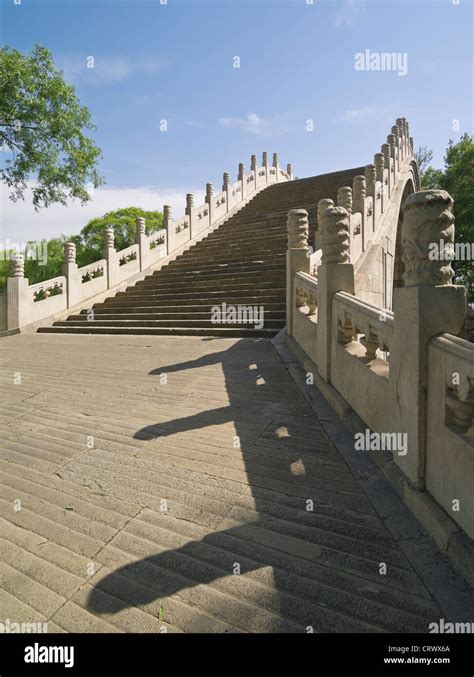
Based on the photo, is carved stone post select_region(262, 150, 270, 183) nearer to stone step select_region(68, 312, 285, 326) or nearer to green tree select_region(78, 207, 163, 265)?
green tree select_region(78, 207, 163, 265)

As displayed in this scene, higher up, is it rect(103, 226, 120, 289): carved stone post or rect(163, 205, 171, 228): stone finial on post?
rect(163, 205, 171, 228): stone finial on post

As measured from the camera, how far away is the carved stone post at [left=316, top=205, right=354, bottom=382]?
4238 mm

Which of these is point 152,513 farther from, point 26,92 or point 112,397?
point 26,92

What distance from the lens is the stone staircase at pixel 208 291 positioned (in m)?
9.41

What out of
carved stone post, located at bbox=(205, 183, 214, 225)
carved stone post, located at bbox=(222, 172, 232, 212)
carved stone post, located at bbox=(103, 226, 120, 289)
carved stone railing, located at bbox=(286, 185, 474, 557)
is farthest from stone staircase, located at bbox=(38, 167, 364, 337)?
carved stone railing, located at bbox=(286, 185, 474, 557)

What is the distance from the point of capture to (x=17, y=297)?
35.1ft

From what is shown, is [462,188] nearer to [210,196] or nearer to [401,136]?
[401,136]

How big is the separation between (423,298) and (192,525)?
1908 mm

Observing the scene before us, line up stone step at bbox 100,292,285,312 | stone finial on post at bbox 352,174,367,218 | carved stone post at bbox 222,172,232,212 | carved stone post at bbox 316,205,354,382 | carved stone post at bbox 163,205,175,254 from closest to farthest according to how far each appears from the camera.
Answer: carved stone post at bbox 316,205,354,382, stone step at bbox 100,292,285,312, stone finial on post at bbox 352,174,367,218, carved stone post at bbox 163,205,175,254, carved stone post at bbox 222,172,232,212

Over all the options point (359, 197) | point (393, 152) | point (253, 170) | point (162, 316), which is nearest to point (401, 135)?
point (393, 152)

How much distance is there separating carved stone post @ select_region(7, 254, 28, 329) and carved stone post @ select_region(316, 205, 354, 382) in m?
9.59

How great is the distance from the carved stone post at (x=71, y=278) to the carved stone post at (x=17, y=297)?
124cm
